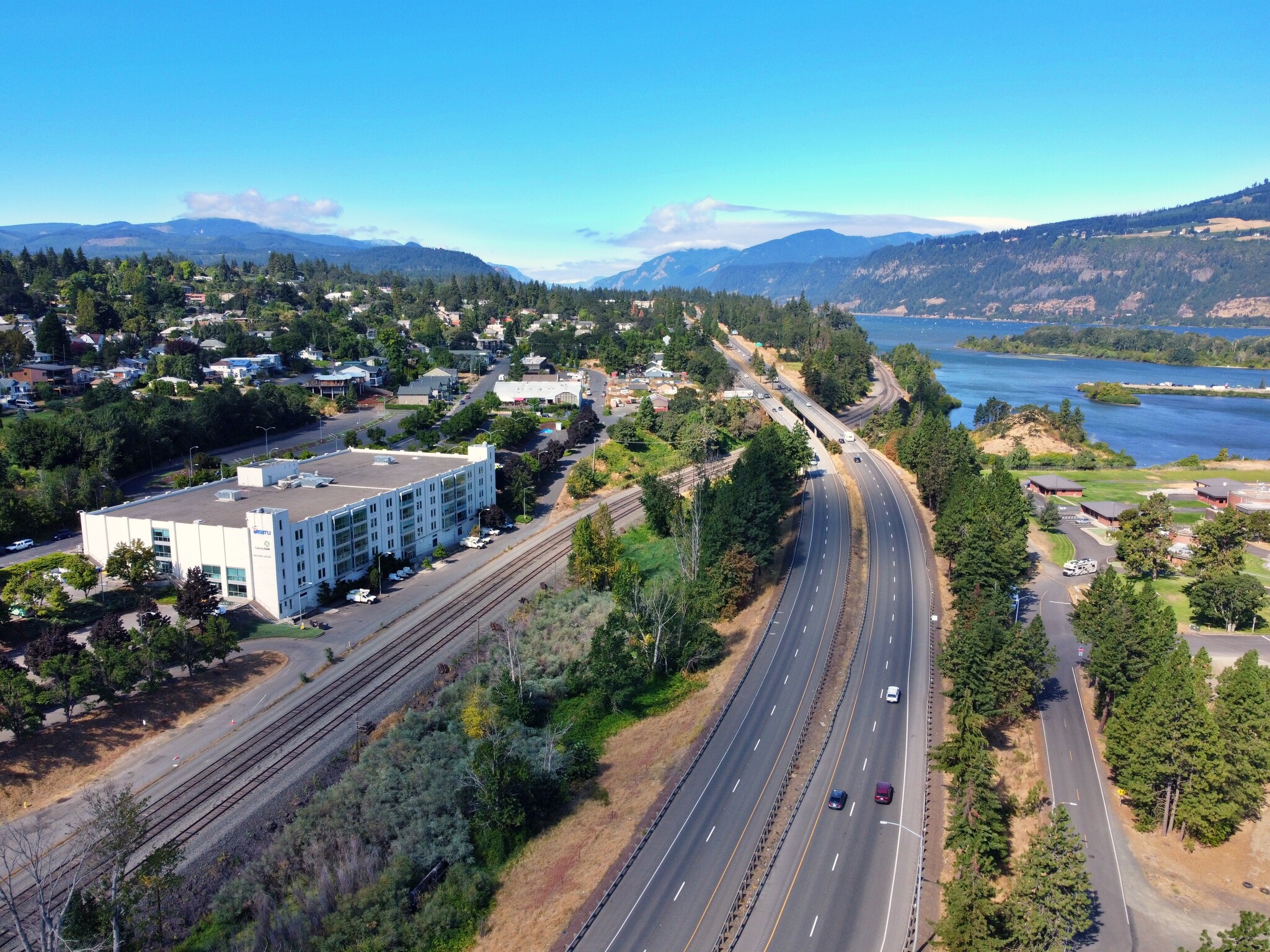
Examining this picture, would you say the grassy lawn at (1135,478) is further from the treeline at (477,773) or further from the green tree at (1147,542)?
the treeline at (477,773)

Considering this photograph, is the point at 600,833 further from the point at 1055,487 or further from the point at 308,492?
the point at 1055,487

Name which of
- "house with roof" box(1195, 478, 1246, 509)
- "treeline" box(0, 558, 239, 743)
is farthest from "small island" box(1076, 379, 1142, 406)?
"treeline" box(0, 558, 239, 743)

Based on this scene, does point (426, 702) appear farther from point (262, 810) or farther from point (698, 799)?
point (698, 799)

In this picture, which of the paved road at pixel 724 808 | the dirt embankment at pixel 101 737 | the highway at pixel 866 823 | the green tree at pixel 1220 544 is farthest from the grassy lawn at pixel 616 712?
the green tree at pixel 1220 544

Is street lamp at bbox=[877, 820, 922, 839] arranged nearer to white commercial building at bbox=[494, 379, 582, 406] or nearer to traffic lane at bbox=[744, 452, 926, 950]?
traffic lane at bbox=[744, 452, 926, 950]

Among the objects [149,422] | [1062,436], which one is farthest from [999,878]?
[1062,436]

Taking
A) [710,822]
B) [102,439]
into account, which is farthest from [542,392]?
[710,822]
